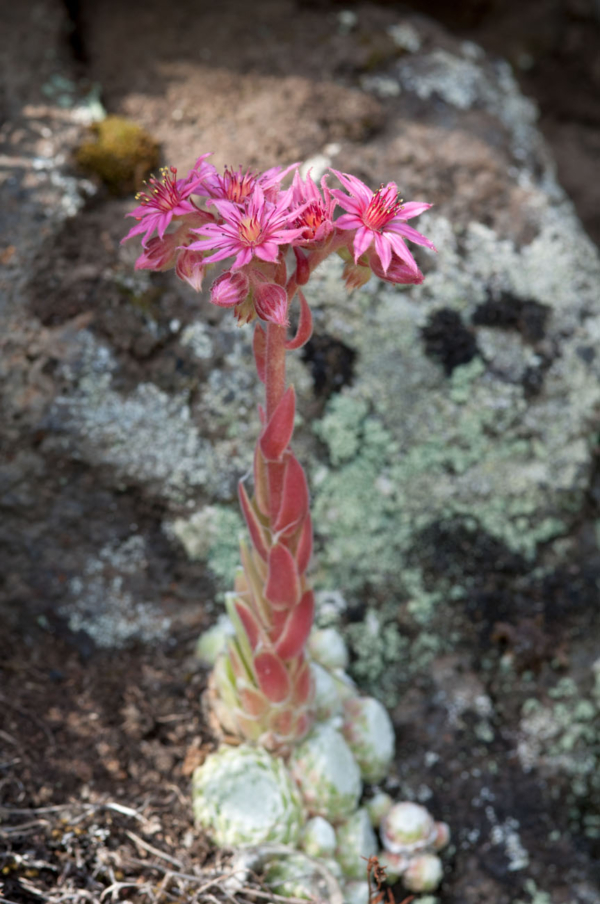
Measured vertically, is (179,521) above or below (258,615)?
below

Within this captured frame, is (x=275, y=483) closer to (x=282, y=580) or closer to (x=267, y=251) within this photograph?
(x=282, y=580)

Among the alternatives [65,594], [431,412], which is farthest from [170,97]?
[65,594]

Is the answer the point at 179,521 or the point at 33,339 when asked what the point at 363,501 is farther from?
the point at 33,339

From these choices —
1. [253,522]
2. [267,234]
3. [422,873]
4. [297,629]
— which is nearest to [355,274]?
[267,234]

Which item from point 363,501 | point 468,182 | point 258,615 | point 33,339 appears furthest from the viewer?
point 468,182

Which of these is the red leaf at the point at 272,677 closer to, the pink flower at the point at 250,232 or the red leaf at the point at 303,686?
the red leaf at the point at 303,686

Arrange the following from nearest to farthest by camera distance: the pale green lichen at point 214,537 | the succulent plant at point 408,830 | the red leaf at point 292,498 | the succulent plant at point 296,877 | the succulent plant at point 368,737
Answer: the red leaf at point 292,498 → the succulent plant at point 296,877 → the succulent plant at point 408,830 → the succulent plant at point 368,737 → the pale green lichen at point 214,537

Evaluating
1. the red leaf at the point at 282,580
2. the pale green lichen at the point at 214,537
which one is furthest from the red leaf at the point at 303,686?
the pale green lichen at the point at 214,537
